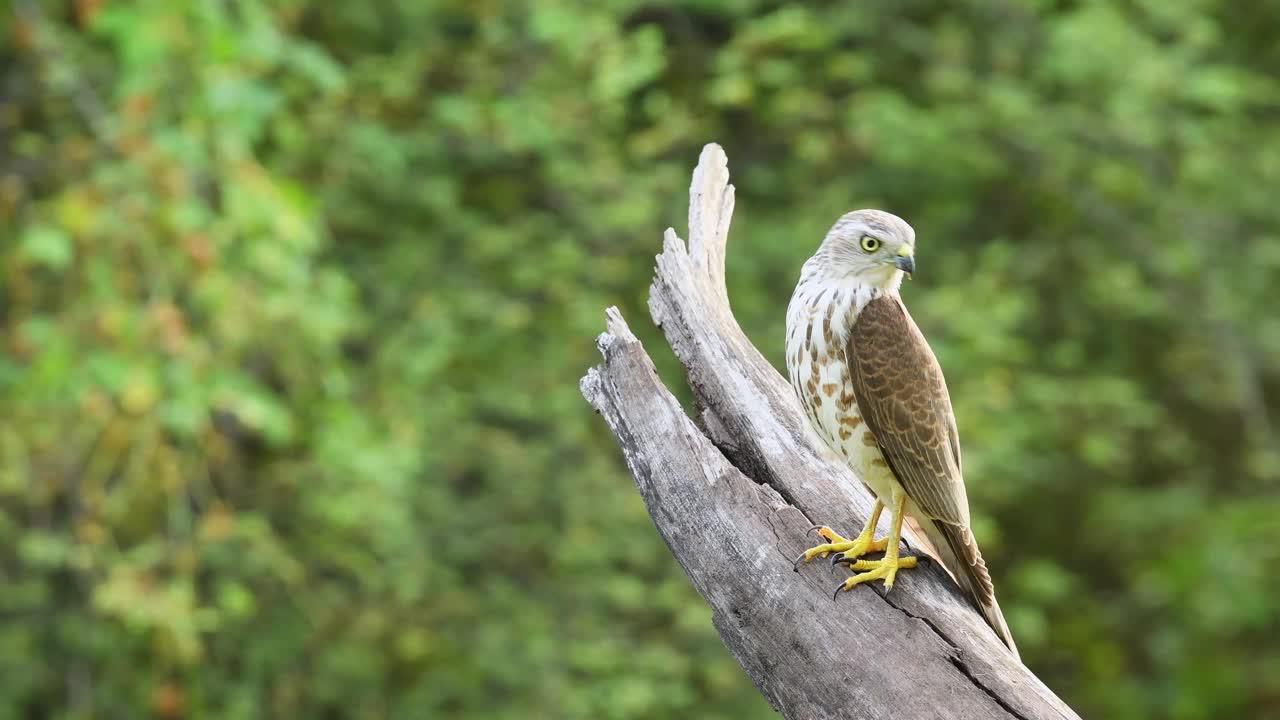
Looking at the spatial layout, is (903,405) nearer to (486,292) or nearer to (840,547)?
(840,547)

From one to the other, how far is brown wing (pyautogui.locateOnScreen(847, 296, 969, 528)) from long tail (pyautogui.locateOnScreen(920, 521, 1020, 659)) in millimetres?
37

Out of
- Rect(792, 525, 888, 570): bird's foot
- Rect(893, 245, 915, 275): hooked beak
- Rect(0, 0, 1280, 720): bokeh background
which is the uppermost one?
Rect(0, 0, 1280, 720): bokeh background

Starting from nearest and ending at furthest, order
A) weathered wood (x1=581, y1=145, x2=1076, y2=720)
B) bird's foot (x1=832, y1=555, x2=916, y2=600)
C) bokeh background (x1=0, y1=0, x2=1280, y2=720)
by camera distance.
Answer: weathered wood (x1=581, y1=145, x2=1076, y2=720) < bird's foot (x1=832, y1=555, x2=916, y2=600) < bokeh background (x1=0, y1=0, x2=1280, y2=720)

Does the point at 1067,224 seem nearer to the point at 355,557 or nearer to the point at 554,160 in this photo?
the point at 554,160

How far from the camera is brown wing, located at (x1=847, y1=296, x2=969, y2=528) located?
3244 mm

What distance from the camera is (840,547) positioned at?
3.21 m

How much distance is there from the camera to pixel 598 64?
6715 millimetres

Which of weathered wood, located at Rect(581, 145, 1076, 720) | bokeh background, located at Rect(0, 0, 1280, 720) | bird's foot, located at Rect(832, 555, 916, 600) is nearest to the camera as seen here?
weathered wood, located at Rect(581, 145, 1076, 720)

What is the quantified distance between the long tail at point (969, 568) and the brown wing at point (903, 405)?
37 millimetres

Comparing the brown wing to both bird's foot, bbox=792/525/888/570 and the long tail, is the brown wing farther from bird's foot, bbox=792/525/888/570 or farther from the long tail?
bird's foot, bbox=792/525/888/570

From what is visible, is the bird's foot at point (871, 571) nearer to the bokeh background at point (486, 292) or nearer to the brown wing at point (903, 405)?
the brown wing at point (903, 405)

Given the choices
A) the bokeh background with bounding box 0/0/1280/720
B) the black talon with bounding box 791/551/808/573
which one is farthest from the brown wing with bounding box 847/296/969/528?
the bokeh background with bounding box 0/0/1280/720

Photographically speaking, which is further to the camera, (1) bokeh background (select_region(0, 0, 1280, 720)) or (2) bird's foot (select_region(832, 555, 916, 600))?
(1) bokeh background (select_region(0, 0, 1280, 720))

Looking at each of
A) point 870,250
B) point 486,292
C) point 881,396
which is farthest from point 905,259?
point 486,292
